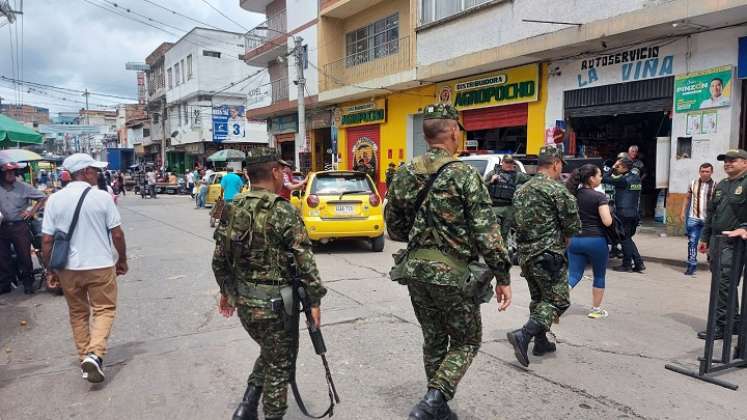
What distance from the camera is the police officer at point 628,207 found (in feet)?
27.4

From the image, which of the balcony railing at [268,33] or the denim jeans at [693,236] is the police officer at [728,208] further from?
the balcony railing at [268,33]

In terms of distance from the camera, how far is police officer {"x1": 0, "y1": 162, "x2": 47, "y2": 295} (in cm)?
678

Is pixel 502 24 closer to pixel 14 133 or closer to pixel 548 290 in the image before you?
pixel 548 290

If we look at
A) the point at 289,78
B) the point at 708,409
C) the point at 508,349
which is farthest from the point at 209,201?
the point at 708,409

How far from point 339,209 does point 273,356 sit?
682 cm

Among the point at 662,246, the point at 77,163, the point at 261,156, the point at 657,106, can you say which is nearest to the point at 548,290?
the point at 261,156

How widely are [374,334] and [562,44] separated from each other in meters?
9.50

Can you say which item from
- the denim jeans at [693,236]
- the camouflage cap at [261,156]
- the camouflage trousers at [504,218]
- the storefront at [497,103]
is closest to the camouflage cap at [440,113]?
the camouflage cap at [261,156]

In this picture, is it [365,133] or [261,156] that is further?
[365,133]

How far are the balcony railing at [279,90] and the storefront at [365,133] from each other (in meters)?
5.07

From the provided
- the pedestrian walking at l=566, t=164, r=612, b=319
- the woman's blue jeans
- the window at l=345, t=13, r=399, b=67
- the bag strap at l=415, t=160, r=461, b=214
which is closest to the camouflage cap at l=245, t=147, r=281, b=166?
the bag strap at l=415, t=160, r=461, b=214

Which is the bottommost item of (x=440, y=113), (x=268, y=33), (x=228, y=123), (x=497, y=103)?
(x=440, y=113)

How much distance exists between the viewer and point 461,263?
2.96m

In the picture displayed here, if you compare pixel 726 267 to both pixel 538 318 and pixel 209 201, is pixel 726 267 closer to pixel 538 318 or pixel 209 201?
pixel 538 318
